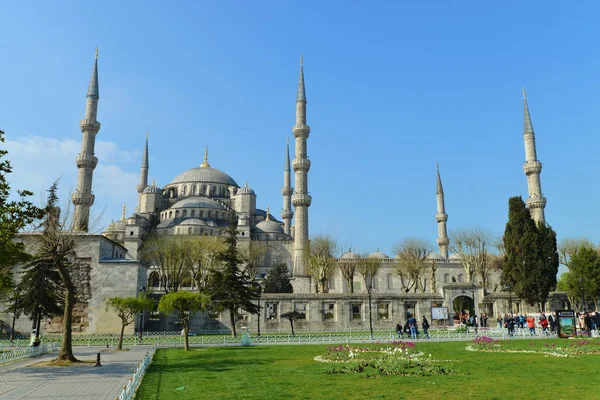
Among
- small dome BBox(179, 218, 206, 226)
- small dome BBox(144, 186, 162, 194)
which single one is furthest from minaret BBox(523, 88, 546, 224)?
small dome BBox(144, 186, 162, 194)

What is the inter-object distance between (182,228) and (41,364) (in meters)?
38.8

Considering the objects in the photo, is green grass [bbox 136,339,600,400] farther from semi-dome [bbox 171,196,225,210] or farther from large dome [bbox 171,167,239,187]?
large dome [bbox 171,167,239,187]

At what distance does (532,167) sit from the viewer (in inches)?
1625

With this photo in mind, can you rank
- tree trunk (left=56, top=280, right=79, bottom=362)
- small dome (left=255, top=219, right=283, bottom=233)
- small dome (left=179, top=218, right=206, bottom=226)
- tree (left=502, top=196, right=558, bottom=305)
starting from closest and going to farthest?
1. tree trunk (left=56, top=280, right=79, bottom=362)
2. tree (left=502, top=196, right=558, bottom=305)
3. small dome (left=179, top=218, right=206, bottom=226)
4. small dome (left=255, top=219, right=283, bottom=233)

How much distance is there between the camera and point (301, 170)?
4316cm

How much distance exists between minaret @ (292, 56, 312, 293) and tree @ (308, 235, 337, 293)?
0.89m

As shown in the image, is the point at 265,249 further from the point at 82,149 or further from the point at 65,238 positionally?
the point at 65,238

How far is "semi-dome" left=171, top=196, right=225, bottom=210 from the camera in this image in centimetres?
5668

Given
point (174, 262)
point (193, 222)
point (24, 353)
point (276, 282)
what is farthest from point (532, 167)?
point (24, 353)

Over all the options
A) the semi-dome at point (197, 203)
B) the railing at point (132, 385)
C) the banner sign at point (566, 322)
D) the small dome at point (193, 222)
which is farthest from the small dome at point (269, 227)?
the railing at point (132, 385)

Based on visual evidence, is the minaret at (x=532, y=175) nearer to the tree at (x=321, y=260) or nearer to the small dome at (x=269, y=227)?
the tree at (x=321, y=260)

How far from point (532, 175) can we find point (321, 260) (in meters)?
20.0

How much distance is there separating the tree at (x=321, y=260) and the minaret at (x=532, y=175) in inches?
682

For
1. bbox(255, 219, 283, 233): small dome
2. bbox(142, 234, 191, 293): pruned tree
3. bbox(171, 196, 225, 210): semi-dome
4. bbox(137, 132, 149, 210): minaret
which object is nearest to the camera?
bbox(142, 234, 191, 293): pruned tree
